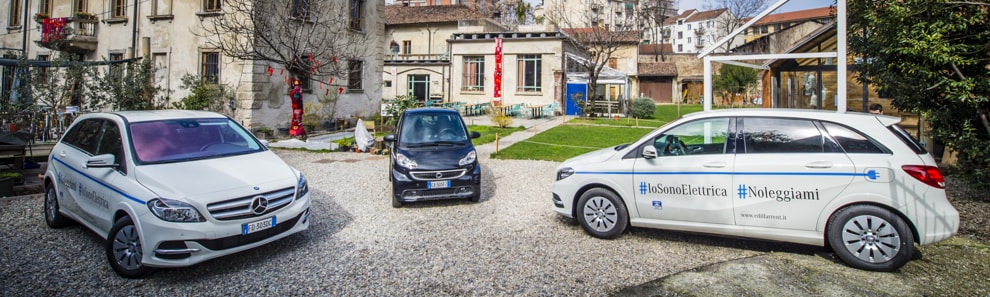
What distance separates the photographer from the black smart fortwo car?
7.77m

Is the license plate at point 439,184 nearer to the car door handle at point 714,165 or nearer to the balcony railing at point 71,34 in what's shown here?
the car door handle at point 714,165

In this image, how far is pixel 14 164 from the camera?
9438 millimetres

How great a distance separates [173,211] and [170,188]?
0.25 m

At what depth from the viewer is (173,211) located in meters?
4.74

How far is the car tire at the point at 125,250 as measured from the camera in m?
4.86

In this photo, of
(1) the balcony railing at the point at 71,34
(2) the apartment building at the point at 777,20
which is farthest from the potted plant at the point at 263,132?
(2) the apartment building at the point at 777,20

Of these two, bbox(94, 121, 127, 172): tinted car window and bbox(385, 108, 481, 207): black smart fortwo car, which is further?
bbox(385, 108, 481, 207): black smart fortwo car

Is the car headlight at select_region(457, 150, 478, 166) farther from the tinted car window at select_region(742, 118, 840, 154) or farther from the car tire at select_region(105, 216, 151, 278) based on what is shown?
the car tire at select_region(105, 216, 151, 278)

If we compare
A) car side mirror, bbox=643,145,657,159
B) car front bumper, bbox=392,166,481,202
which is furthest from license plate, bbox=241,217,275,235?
car side mirror, bbox=643,145,657,159

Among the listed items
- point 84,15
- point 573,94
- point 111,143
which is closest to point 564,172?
point 111,143

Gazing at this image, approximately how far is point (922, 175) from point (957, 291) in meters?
1.03

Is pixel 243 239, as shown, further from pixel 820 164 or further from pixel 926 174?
pixel 926 174

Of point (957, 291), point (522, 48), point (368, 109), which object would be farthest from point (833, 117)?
point (522, 48)

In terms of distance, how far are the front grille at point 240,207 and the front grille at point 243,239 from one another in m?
0.18
